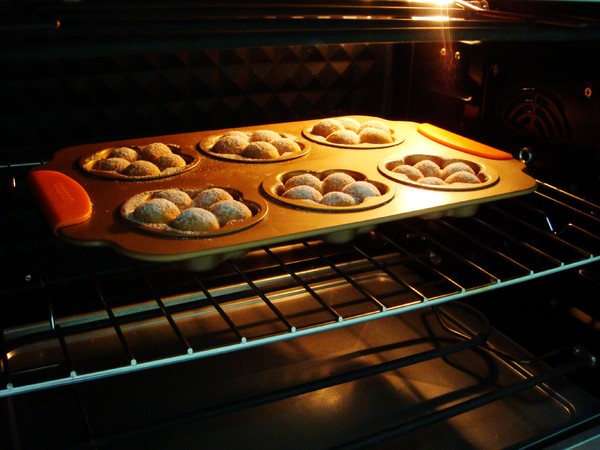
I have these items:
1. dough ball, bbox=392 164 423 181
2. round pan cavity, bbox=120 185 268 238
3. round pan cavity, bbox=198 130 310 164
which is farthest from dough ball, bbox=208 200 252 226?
dough ball, bbox=392 164 423 181

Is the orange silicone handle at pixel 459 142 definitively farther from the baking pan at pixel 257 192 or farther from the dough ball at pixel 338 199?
the dough ball at pixel 338 199

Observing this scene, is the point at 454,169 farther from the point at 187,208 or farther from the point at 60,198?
the point at 60,198

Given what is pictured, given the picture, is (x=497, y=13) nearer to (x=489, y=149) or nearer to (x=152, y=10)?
(x=489, y=149)

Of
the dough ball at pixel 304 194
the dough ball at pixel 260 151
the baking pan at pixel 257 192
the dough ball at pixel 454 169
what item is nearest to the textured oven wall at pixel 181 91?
the baking pan at pixel 257 192

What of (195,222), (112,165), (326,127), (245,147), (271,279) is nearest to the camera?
(195,222)

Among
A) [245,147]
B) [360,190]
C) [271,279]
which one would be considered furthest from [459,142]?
[271,279]

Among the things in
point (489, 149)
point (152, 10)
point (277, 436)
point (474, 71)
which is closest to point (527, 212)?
point (489, 149)
